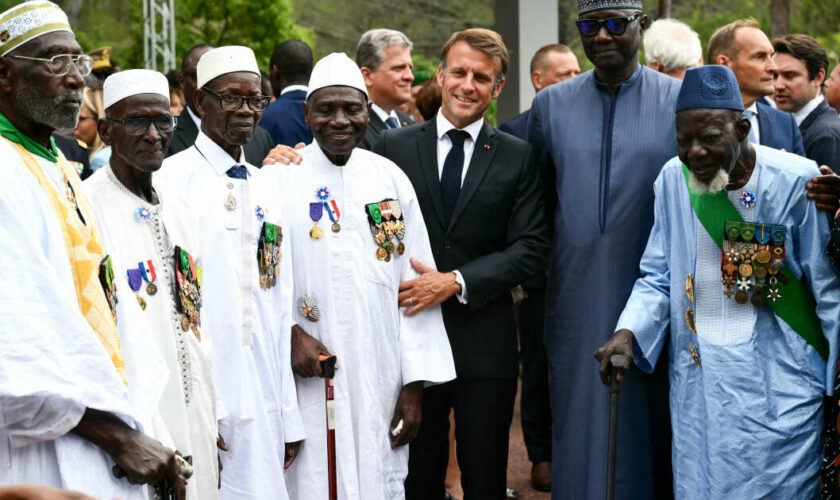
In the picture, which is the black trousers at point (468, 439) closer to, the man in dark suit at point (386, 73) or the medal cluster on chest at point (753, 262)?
the medal cluster on chest at point (753, 262)

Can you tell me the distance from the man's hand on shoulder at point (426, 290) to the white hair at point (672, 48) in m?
2.76

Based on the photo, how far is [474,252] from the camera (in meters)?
5.09

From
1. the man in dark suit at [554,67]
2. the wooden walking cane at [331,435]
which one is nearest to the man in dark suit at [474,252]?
the wooden walking cane at [331,435]

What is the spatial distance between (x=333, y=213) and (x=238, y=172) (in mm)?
473

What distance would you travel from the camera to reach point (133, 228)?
3914mm

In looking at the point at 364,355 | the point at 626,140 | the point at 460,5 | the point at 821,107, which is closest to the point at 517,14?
the point at 821,107

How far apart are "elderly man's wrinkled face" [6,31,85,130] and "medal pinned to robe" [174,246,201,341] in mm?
932

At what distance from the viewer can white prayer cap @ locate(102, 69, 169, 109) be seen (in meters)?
4.13

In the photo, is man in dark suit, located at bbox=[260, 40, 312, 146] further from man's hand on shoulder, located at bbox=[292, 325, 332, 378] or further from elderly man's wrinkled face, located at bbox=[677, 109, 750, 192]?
elderly man's wrinkled face, located at bbox=[677, 109, 750, 192]

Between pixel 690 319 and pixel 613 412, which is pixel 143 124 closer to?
pixel 613 412

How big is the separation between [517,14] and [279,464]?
22.7 feet

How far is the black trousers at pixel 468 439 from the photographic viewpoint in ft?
16.4

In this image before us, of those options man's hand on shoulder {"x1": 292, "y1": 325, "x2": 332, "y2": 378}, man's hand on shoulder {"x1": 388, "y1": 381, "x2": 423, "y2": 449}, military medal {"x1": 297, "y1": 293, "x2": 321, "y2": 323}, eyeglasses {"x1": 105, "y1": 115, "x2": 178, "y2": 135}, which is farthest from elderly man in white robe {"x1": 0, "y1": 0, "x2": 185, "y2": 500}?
man's hand on shoulder {"x1": 388, "y1": 381, "x2": 423, "y2": 449}

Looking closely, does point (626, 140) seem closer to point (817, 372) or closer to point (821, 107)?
point (817, 372)
